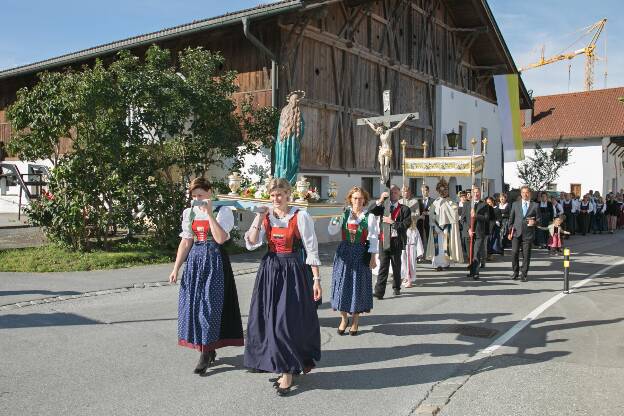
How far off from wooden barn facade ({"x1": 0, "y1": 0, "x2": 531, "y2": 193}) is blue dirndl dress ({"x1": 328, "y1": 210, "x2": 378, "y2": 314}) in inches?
380

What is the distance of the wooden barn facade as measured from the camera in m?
16.9

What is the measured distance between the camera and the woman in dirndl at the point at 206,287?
5375 millimetres

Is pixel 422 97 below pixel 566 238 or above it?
above

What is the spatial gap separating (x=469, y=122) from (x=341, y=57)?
11.9 metres

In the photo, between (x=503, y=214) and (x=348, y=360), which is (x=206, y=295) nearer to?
(x=348, y=360)

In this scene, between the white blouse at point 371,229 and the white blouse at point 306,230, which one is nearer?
the white blouse at point 306,230

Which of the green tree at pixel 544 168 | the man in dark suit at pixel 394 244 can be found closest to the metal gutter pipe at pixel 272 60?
the man in dark suit at pixel 394 244

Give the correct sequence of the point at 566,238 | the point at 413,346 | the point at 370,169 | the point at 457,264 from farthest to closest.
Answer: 1. the point at 566,238
2. the point at 370,169
3. the point at 457,264
4. the point at 413,346

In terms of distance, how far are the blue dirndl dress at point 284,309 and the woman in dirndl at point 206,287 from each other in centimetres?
36

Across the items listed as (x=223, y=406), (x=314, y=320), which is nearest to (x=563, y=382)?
(x=314, y=320)

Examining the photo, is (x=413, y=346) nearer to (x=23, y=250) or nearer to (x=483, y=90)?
(x=23, y=250)

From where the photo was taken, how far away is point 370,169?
21094 mm

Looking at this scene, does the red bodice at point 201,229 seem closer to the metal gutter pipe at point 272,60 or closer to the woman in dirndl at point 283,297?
the woman in dirndl at point 283,297

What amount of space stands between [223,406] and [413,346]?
2.65 meters
